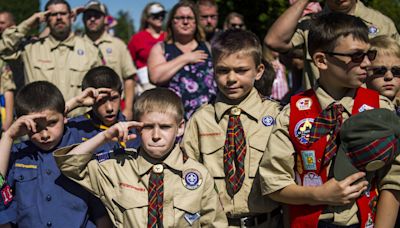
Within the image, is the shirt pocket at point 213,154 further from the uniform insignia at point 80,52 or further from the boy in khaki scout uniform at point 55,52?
the uniform insignia at point 80,52

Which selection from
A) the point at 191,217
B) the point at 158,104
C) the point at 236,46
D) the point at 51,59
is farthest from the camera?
the point at 51,59

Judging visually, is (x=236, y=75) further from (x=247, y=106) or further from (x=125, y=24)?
(x=125, y=24)

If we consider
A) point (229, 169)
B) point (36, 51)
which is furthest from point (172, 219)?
point (36, 51)

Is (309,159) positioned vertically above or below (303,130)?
below

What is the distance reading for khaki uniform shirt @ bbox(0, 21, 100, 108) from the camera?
6359mm

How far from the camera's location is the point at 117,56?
23.4 feet

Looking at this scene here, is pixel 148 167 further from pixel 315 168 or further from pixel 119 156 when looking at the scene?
pixel 315 168

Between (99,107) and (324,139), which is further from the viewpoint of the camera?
(99,107)

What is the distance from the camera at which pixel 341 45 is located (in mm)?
3270

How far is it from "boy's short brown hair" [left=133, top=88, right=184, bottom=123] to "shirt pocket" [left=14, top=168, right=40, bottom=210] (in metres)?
0.83

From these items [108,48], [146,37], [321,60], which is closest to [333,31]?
[321,60]

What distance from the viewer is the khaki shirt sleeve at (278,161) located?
3268 millimetres

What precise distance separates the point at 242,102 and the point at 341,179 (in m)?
1.02

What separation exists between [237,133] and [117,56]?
3.79 m
